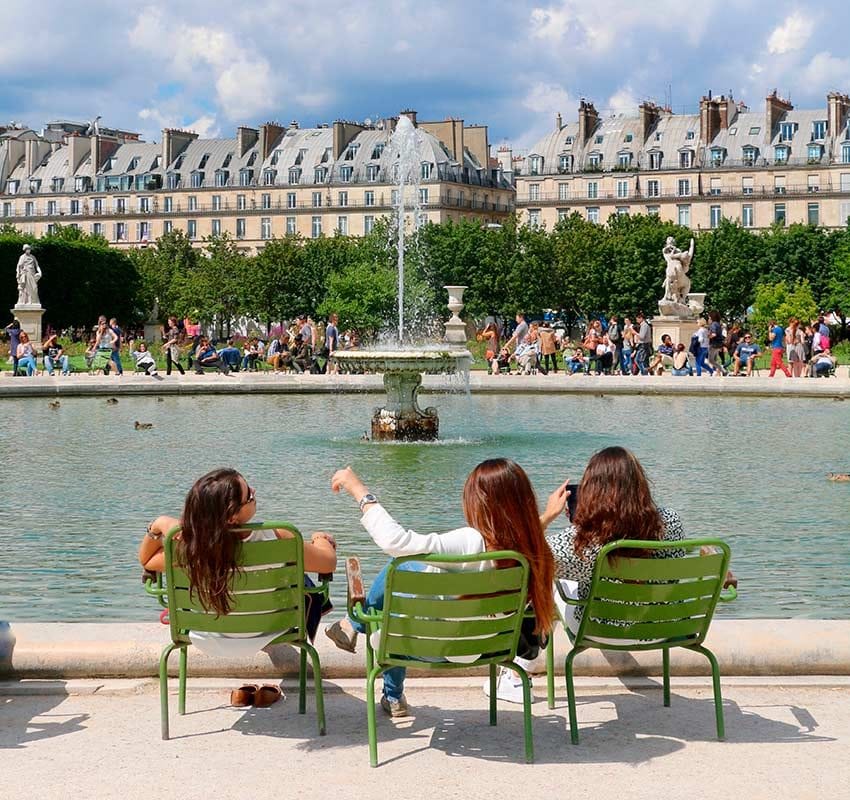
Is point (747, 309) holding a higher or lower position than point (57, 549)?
higher

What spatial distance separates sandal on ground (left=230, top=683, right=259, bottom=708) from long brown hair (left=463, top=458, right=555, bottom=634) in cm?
114

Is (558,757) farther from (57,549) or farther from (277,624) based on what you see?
(57,549)

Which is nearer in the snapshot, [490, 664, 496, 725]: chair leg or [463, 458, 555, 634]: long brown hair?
[463, 458, 555, 634]: long brown hair

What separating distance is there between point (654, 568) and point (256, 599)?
138 cm

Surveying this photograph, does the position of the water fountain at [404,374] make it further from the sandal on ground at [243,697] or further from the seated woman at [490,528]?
the seated woman at [490,528]

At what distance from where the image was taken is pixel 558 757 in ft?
15.5

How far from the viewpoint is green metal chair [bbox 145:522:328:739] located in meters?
4.91

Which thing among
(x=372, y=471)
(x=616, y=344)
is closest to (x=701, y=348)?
(x=616, y=344)

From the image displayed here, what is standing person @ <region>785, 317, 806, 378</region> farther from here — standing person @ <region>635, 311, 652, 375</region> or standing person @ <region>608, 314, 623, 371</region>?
standing person @ <region>608, 314, 623, 371</region>

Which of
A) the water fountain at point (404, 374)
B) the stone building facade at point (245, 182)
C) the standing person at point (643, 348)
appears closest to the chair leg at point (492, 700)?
the water fountain at point (404, 374)

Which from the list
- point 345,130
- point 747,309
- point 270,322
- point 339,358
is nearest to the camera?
point 339,358

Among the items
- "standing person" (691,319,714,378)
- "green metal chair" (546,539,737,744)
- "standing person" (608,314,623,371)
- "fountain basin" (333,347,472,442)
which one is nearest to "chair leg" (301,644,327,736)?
"green metal chair" (546,539,737,744)

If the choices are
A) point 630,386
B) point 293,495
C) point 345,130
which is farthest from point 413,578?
point 345,130

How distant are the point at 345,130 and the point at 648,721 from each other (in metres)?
101
